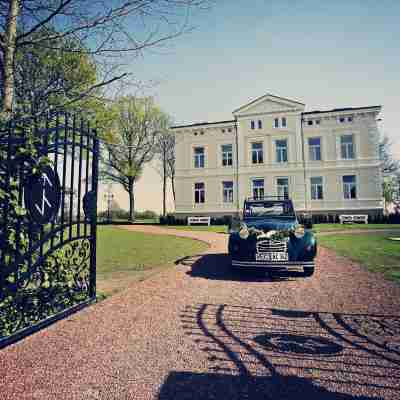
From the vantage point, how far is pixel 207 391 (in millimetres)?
2074

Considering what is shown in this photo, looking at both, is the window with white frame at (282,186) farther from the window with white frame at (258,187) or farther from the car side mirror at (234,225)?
the car side mirror at (234,225)

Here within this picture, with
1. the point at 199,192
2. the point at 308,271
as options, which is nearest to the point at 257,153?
the point at 199,192

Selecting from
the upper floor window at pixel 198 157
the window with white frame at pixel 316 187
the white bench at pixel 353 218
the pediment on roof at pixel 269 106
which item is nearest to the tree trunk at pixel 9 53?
the white bench at pixel 353 218

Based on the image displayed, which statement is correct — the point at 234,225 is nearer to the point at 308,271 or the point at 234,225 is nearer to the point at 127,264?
the point at 308,271

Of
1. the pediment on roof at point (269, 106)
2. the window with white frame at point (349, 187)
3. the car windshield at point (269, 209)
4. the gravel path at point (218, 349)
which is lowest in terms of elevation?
the gravel path at point (218, 349)

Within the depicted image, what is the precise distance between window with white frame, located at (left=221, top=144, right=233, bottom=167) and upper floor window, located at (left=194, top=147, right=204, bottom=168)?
2314 mm

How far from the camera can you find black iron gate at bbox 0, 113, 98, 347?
308 cm

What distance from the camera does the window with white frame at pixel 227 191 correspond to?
27.0 meters

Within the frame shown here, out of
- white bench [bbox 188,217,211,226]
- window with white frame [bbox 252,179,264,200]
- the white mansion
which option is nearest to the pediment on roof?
the white mansion

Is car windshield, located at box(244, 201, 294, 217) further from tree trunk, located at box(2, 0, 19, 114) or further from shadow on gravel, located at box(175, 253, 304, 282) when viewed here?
tree trunk, located at box(2, 0, 19, 114)

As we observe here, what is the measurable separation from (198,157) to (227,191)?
16.0 feet

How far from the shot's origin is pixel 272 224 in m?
6.05

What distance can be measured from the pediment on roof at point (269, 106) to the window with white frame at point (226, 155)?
11.0 feet

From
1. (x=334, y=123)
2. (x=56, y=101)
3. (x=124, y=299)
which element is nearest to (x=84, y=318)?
(x=124, y=299)
